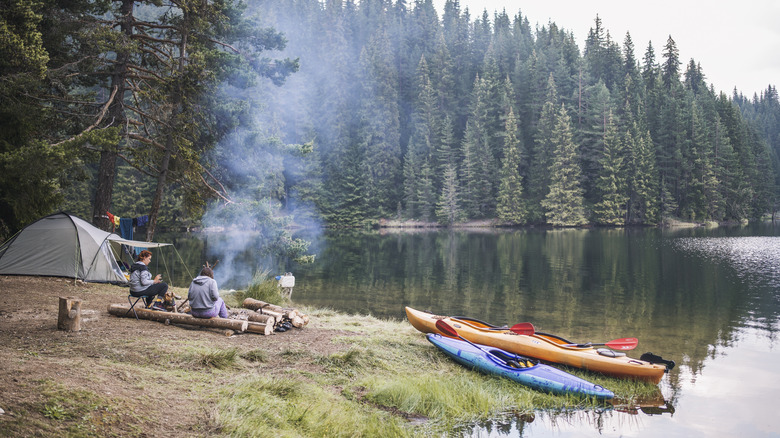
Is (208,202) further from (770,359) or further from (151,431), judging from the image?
(770,359)

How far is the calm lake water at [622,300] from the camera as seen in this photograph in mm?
7824

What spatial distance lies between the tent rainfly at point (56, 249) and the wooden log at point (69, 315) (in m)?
5.13

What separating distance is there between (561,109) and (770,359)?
52.3 m

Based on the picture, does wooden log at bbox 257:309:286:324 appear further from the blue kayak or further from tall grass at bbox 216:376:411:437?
tall grass at bbox 216:376:411:437

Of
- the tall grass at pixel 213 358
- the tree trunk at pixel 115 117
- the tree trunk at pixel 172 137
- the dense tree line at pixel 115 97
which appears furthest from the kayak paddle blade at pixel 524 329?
the tree trunk at pixel 115 117

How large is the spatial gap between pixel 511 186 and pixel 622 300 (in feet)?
141

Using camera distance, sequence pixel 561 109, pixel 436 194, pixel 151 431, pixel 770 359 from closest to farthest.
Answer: pixel 151 431, pixel 770 359, pixel 561 109, pixel 436 194

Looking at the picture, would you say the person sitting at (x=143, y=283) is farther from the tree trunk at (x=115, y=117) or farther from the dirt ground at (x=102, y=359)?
the tree trunk at (x=115, y=117)

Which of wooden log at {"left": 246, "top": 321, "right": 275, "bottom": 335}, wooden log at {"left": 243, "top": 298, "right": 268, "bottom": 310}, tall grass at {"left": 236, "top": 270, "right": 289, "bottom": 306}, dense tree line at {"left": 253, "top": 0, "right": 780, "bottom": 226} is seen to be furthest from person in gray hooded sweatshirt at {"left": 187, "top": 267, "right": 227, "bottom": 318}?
dense tree line at {"left": 253, "top": 0, "right": 780, "bottom": 226}

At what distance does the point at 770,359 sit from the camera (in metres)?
10.9

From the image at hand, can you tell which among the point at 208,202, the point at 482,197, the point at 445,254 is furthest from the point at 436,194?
the point at 208,202

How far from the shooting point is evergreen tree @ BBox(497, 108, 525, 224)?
193 ft

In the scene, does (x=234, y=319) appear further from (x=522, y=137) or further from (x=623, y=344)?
(x=522, y=137)

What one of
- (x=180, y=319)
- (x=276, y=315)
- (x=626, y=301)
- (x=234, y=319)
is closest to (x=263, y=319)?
(x=276, y=315)
